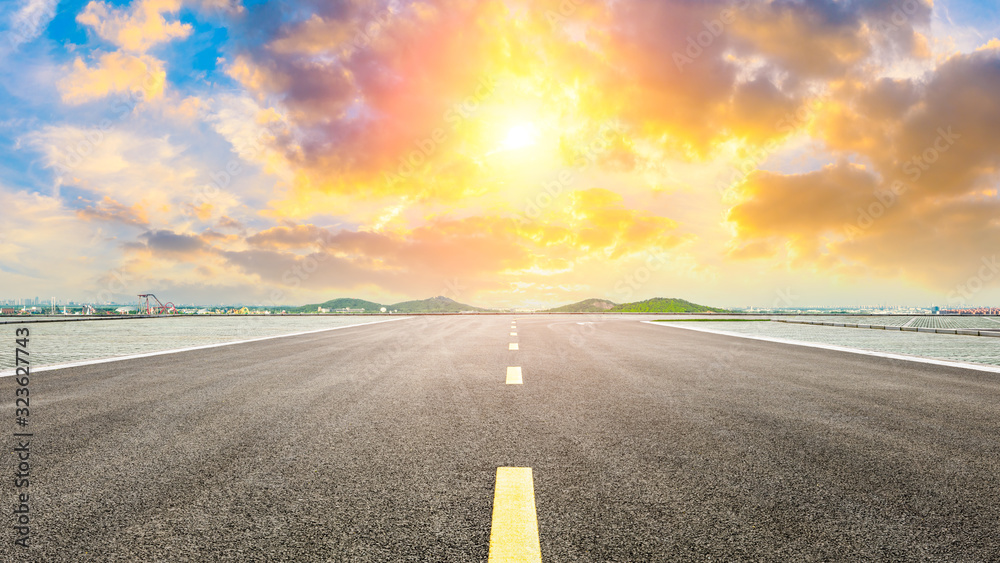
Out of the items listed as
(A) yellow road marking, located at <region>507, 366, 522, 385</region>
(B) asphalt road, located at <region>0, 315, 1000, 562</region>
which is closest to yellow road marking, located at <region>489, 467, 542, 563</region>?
(B) asphalt road, located at <region>0, 315, 1000, 562</region>

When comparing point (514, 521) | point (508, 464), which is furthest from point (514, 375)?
point (514, 521)

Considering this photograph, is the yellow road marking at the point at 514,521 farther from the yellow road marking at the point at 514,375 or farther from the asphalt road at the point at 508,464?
the yellow road marking at the point at 514,375

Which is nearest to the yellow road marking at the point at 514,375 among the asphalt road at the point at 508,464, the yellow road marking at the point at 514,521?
the asphalt road at the point at 508,464

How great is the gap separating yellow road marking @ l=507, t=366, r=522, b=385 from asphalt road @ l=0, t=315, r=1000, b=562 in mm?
298

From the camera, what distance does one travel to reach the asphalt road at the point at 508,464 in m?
2.77

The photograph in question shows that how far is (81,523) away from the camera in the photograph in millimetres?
3016

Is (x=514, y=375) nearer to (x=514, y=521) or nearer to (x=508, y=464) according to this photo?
(x=508, y=464)

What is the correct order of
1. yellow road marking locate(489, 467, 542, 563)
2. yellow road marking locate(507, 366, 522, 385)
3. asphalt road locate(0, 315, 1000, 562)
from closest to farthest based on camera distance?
yellow road marking locate(489, 467, 542, 563), asphalt road locate(0, 315, 1000, 562), yellow road marking locate(507, 366, 522, 385)

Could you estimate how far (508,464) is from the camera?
13.3 ft

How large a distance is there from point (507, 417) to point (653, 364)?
6194 mm

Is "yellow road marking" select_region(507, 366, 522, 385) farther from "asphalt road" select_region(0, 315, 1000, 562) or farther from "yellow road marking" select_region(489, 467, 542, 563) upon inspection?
"yellow road marking" select_region(489, 467, 542, 563)

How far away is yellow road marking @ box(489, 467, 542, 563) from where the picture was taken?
2584 mm

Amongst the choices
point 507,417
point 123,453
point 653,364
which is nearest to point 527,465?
point 507,417

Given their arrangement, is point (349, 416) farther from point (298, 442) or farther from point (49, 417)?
point (49, 417)
